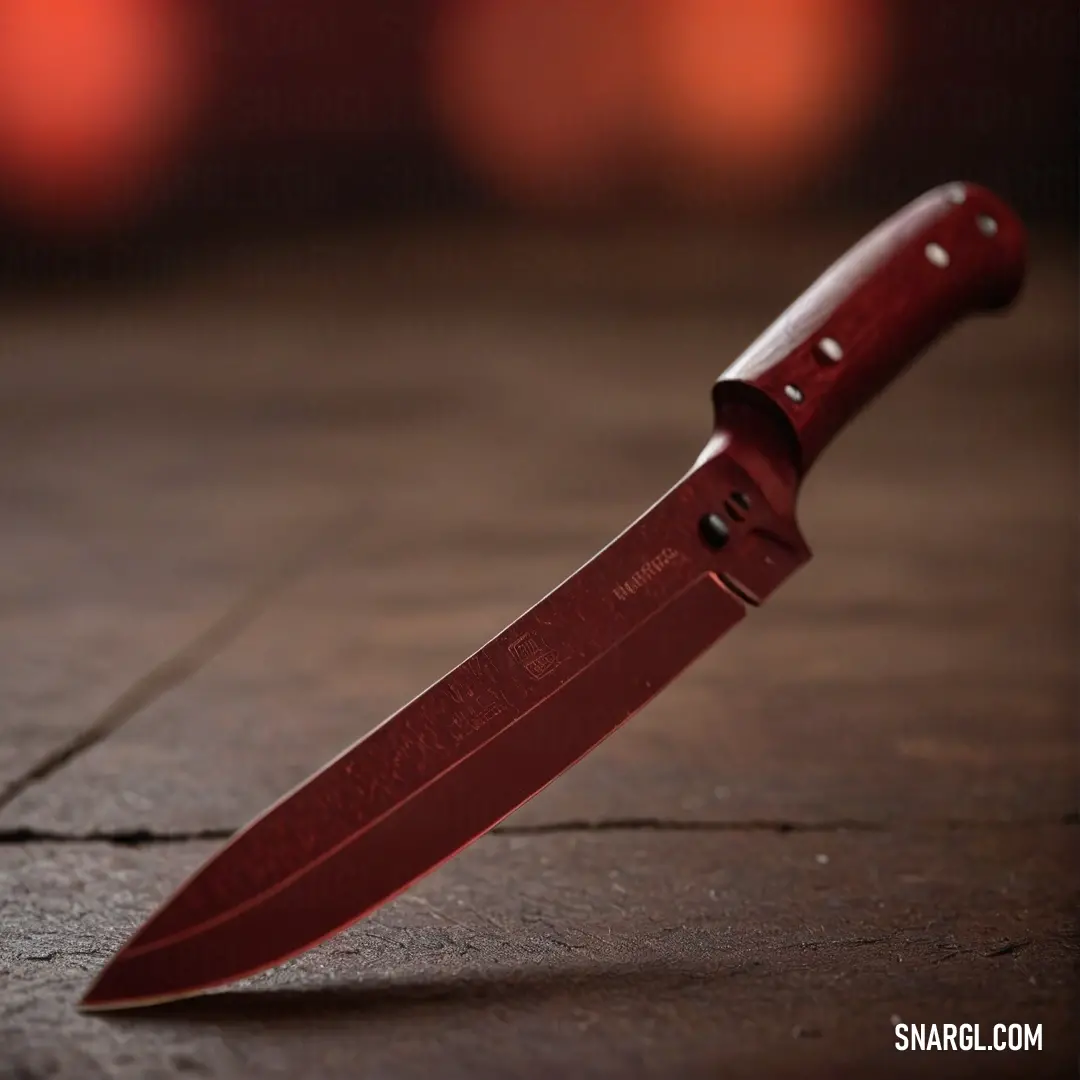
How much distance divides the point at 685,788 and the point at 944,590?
0.80 meters

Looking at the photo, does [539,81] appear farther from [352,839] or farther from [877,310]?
[352,839]

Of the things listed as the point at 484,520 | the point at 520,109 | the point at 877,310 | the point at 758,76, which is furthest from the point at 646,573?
the point at 758,76

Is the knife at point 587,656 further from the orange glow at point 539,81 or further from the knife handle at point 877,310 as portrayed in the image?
the orange glow at point 539,81

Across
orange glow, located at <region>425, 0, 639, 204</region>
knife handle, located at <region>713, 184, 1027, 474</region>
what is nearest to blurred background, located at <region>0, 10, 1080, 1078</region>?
knife handle, located at <region>713, 184, 1027, 474</region>

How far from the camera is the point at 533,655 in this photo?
114 cm

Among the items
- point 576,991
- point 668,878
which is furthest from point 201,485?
point 576,991

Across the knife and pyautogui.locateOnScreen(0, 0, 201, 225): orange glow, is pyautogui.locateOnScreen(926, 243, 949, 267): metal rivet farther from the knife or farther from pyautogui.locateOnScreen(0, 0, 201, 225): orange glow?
pyautogui.locateOnScreen(0, 0, 201, 225): orange glow

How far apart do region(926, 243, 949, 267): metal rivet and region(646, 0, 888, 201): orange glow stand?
7643 millimetres

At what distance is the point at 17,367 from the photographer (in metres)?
4.27

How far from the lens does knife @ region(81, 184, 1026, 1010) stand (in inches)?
42.4

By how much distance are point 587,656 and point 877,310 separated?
339mm

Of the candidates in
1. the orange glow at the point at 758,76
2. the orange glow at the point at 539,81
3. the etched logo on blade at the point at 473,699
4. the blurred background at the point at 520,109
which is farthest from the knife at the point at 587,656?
the orange glow at the point at 758,76

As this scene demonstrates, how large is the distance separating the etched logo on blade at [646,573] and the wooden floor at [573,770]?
0.82 ft

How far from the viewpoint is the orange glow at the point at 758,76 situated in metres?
8.81
